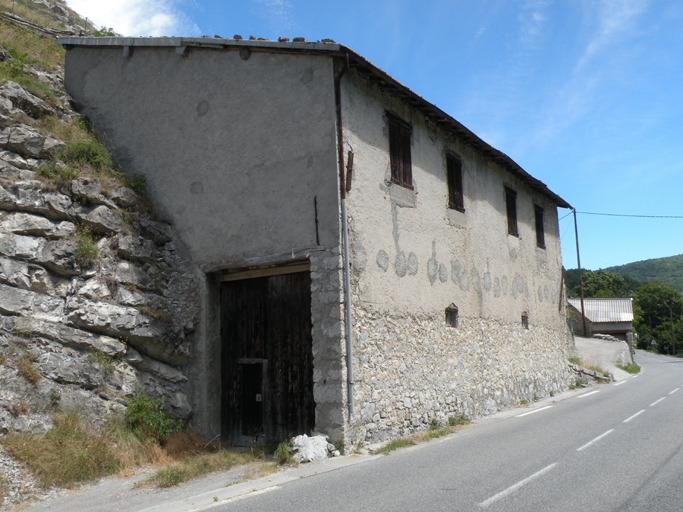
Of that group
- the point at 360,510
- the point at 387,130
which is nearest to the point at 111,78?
the point at 387,130

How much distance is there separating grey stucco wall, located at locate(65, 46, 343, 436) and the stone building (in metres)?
0.03

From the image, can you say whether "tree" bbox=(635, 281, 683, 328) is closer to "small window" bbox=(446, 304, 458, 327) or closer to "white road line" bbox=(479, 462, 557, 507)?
"small window" bbox=(446, 304, 458, 327)

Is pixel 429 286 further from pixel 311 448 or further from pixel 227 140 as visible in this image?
pixel 227 140

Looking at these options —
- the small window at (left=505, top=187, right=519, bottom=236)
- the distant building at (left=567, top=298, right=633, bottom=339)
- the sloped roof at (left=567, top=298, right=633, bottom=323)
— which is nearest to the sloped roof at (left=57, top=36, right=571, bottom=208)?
the small window at (left=505, top=187, right=519, bottom=236)

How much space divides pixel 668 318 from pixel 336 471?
9378 centimetres

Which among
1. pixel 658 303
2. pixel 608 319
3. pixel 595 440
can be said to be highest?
pixel 658 303

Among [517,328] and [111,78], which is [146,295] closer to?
[111,78]

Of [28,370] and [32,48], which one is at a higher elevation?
[32,48]

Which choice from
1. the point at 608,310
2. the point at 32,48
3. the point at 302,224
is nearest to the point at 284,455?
the point at 302,224

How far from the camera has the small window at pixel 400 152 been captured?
35.5 ft

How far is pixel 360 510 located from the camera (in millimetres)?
5242

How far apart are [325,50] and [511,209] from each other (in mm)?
9227

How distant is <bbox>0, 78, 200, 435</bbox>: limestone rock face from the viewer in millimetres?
7934

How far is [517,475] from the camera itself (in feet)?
Result: 21.1
